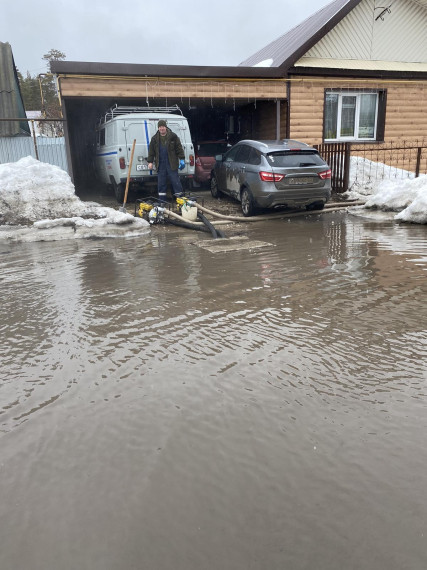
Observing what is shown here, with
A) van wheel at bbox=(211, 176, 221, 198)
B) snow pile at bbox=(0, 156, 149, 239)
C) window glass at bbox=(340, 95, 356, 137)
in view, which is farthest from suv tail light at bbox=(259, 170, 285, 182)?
window glass at bbox=(340, 95, 356, 137)

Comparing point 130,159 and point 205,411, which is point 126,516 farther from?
point 130,159

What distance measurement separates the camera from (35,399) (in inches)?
117

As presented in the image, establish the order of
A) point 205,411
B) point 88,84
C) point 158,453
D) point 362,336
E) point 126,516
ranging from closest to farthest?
point 126,516
point 158,453
point 205,411
point 362,336
point 88,84

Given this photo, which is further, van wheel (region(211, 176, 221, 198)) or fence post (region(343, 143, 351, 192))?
fence post (region(343, 143, 351, 192))

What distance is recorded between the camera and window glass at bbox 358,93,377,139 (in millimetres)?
15578

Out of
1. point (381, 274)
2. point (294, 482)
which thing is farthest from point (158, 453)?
point (381, 274)

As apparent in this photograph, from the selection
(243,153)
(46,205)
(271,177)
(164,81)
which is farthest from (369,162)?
(46,205)

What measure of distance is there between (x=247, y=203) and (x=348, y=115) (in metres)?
7.57

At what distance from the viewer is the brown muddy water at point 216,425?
6.20ft

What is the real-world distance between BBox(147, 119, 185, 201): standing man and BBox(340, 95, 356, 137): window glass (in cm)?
746

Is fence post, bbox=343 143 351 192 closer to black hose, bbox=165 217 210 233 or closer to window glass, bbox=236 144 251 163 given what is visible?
window glass, bbox=236 144 251 163

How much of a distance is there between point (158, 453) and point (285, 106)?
14.0 metres

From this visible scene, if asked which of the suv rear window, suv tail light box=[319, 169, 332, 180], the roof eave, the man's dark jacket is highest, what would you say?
the roof eave

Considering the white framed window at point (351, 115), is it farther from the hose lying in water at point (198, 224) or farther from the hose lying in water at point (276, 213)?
the hose lying in water at point (198, 224)
